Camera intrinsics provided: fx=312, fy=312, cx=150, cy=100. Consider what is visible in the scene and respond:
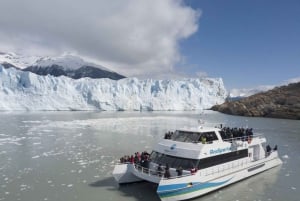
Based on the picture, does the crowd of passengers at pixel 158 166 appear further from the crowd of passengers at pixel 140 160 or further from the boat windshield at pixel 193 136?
the boat windshield at pixel 193 136

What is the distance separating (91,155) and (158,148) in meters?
8.15

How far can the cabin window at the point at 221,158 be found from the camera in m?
13.4

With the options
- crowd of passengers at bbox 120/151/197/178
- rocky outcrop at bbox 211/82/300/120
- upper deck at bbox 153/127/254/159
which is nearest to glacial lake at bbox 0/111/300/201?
crowd of passengers at bbox 120/151/197/178

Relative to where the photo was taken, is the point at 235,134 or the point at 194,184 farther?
the point at 235,134

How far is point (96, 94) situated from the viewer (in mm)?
91688

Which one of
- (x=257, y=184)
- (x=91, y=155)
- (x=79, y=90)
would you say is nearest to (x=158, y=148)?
(x=257, y=184)

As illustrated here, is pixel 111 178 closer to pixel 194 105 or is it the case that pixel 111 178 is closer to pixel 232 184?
pixel 232 184

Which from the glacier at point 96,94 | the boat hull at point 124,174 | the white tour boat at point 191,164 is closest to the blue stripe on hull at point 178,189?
the white tour boat at point 191,164

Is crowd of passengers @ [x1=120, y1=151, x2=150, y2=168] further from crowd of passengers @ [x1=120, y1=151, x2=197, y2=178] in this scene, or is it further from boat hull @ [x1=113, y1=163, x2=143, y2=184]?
boat hull @ [x1=113, y1=163, x2=143, y2=184]

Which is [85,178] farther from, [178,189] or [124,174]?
[178,189]

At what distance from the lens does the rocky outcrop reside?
70.3 metres

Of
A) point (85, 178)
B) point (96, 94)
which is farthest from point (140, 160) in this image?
point (96, 94)

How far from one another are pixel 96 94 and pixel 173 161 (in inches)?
3150

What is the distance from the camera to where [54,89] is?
8462cm
